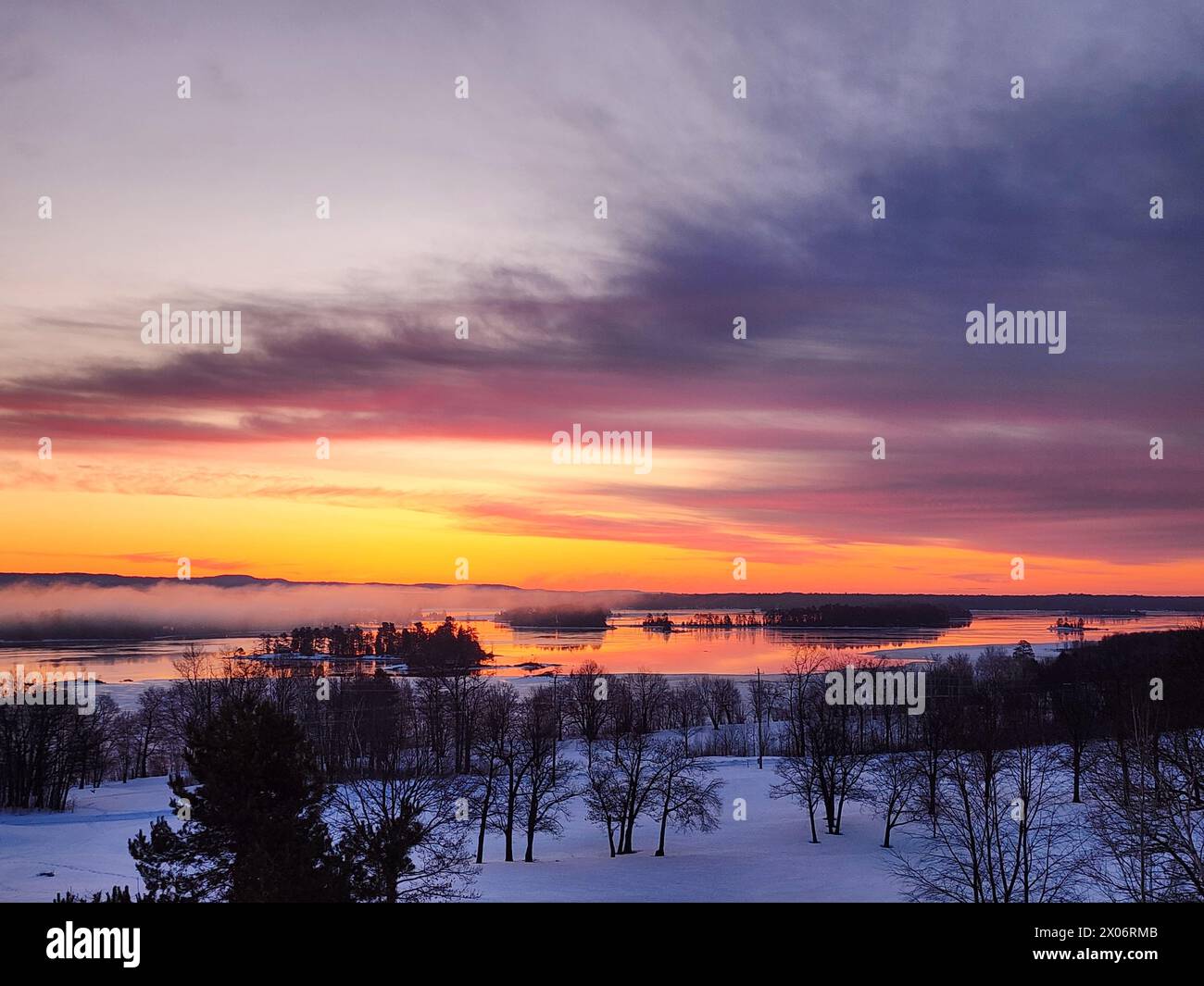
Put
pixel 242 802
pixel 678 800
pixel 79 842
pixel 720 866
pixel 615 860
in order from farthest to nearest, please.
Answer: pixel 678 800 → pixel 615 860 → pixel 79 842 → pixel 720 866 → pixel 242 802

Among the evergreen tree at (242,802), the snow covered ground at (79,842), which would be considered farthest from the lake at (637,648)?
the evergreen tree at (242,802)

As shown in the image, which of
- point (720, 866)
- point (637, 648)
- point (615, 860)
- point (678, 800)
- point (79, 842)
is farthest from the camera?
point (637, 648)

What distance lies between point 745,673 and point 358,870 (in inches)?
4256

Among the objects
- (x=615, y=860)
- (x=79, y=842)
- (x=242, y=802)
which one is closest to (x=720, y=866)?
(x=615, y=860)

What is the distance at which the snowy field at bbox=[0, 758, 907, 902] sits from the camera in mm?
33594

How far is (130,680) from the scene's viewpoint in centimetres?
10562

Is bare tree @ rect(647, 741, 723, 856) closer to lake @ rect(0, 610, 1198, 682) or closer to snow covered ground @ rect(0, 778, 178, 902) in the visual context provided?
snow covered ground @ rect(0, 778, 178, 902)

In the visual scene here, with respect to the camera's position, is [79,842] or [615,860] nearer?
[79,842]

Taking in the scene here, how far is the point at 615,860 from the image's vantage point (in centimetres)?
4309

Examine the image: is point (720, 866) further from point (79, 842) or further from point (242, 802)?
point (79, 842)

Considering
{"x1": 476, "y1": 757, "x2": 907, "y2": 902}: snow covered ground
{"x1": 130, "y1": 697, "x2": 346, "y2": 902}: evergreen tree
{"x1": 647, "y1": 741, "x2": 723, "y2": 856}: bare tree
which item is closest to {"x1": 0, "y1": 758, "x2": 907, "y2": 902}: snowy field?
{"x1": 476, "y1": 757, "x2": 907, "y2": 902}: snow covered ground
